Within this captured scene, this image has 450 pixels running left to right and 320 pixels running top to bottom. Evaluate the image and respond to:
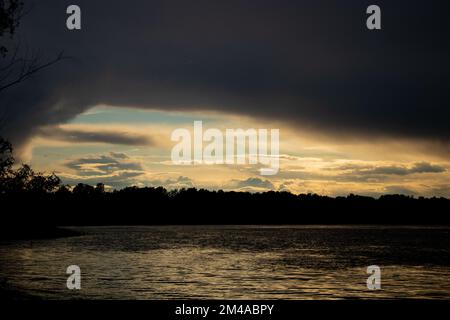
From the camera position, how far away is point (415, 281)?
5625cm

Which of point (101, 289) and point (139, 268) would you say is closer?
point (101, 289)

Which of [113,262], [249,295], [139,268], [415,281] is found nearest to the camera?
[249,295]

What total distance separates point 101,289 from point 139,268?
22.4 meters
